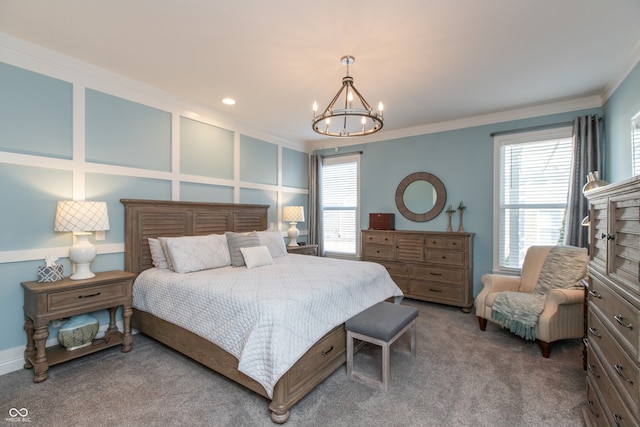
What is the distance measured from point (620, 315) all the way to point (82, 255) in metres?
3.56

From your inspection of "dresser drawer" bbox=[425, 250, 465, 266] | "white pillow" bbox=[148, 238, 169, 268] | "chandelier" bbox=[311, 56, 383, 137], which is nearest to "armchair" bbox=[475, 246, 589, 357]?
"dresser drawer" bbox=[425, 250, 465, 266]

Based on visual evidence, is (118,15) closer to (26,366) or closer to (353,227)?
(26,366)

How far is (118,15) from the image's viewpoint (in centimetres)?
208

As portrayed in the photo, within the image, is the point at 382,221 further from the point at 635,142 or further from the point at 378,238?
the point at 635,142

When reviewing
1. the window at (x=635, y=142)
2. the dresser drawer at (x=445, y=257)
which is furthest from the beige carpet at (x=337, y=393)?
the window at (x=635, y=142)

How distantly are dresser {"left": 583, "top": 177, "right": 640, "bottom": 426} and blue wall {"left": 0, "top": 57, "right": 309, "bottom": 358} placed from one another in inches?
149

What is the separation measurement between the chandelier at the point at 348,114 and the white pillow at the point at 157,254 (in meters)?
2.02

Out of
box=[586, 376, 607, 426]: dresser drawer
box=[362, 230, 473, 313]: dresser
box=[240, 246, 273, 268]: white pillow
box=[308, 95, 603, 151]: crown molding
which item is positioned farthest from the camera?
box=[362, 230, 473, 313]: dresser

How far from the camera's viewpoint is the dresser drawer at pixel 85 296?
2.29 m

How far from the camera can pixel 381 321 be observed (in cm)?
230

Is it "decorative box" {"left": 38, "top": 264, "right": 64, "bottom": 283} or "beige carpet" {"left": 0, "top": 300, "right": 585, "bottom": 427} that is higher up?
"decorative box" {"left": 38, "top": 264, "right": 64, "bottom": 283}

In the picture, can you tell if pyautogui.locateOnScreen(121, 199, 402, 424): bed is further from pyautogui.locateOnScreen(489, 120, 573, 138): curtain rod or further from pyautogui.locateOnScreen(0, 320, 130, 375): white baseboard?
pyautogui.locateOnScreen(489, 120, 573, 138): curtain rod

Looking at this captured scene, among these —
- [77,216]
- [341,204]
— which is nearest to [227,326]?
[77,216]

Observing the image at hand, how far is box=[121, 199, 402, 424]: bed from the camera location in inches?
74.2
